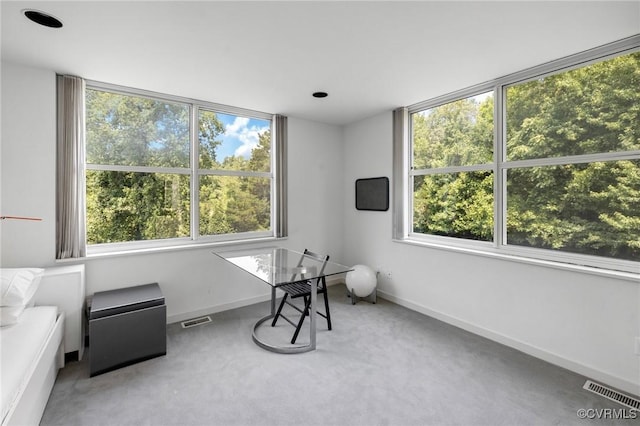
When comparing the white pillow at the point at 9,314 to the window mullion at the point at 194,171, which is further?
the window mullion at the point at 194,171

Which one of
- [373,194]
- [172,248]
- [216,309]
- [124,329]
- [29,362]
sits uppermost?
[373,194]

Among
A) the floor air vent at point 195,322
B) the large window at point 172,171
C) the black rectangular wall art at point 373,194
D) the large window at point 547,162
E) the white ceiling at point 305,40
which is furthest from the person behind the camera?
the black rectangular wall art at point 373,194

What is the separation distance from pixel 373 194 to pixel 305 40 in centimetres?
240

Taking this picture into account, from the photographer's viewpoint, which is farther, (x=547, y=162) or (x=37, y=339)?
(x=547, y=162)

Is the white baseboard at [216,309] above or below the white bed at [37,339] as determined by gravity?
below

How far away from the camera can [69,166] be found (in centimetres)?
269

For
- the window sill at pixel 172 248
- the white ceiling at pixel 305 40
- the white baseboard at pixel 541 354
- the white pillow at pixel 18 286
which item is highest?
the white ceiling at pixel 305 40

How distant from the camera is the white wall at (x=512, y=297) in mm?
2146

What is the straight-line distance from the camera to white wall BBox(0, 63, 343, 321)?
248 cm

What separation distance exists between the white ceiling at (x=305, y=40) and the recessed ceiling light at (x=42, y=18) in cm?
5

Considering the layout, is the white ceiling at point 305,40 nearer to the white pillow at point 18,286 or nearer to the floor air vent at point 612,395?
the white pillow at point 18,286

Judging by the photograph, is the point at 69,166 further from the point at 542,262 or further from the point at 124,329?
the point at 542,262

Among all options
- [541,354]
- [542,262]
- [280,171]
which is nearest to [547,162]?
[542,262]

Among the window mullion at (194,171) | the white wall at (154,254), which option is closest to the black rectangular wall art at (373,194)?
the white wall at (154,254)
